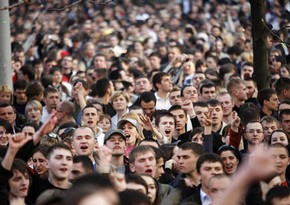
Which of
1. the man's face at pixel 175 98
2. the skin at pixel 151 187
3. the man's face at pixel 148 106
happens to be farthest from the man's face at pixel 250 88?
the skin at pixel 151 187

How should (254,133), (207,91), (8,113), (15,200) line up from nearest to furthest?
1. (15,200)
2. (254,133)
3. (8,113)
4. (207,91)

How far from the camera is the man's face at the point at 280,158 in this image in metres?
12.3

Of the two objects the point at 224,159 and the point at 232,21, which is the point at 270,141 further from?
the point at 232,21

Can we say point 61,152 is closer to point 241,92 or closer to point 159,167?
point 159,167

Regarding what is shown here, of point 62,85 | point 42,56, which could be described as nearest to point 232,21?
point 42,56

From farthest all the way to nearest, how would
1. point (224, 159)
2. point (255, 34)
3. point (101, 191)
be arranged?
point (255, 34)
point (224, 159)
point (101, 191)

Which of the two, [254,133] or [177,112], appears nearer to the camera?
[254,133]

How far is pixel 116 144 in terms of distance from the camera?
13.6 m

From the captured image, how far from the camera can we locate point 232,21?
38.8 m

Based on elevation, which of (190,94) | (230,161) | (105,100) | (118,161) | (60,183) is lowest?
(105,100)

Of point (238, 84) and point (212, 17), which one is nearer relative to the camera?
A: point (238, 84)

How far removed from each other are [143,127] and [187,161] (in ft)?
10.7

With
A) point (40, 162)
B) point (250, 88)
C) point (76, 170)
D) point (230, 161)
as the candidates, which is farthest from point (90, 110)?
point (76, 170)

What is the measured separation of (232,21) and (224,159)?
86.3ft
